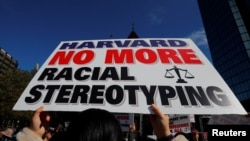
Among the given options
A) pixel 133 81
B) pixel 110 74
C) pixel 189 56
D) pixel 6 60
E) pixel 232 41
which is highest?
pixel 6 60

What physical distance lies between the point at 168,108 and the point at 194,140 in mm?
5631

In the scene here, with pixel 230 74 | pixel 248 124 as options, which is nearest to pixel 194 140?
pixel 248 124

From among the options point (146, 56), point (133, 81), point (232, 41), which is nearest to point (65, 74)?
point (133, 81)

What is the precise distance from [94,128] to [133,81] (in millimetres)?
1096

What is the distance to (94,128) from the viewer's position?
4.34ft

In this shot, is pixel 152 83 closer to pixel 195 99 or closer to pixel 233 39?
pixel 195 99

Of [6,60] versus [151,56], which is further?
[6,60]

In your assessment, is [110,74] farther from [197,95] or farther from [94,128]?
[94,128]

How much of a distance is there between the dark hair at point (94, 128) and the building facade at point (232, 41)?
55.8 metres

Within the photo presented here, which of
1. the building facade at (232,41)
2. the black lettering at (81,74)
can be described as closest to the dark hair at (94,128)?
the black lettering at (81,74)

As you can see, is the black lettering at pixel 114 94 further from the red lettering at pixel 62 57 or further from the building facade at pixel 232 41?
the building facade at pixel 232 41

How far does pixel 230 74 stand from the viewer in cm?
5856

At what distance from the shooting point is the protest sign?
7.18ft

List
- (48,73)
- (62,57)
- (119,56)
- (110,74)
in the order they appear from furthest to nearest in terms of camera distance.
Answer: (62,57), (119,56), (48,73), (110,74)
